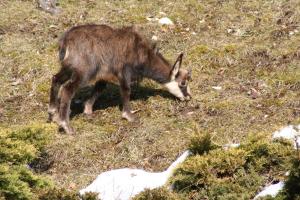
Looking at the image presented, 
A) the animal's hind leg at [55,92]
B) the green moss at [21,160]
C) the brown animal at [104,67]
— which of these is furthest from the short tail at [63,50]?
the green moss at [21,160]

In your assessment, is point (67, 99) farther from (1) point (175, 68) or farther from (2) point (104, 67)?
(1) point (175, 68)

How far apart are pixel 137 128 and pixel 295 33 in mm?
5162

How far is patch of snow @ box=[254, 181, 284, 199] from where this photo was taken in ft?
20.9

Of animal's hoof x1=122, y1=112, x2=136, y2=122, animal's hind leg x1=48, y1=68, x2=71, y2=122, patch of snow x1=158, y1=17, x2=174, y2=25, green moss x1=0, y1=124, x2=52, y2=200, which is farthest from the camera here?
patch of snow x1=158, y1=17, x2=174, y2=25

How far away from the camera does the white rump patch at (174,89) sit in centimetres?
1173

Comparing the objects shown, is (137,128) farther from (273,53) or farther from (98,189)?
(273,53)

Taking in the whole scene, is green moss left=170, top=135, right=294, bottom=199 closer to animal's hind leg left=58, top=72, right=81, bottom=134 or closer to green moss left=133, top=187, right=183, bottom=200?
green moss left=133, top=187, right=183, bottom=200

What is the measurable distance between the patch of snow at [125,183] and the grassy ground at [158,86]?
1.10 m

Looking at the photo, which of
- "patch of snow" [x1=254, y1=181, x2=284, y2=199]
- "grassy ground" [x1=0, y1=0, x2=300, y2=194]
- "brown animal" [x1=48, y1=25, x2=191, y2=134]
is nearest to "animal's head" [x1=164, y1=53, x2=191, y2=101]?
"brown animal" [x1=48, y1=25, x2=191, y2=134]

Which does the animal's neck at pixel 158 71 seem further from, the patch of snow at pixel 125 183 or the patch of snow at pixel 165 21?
the patch of snow at pixel 125 183

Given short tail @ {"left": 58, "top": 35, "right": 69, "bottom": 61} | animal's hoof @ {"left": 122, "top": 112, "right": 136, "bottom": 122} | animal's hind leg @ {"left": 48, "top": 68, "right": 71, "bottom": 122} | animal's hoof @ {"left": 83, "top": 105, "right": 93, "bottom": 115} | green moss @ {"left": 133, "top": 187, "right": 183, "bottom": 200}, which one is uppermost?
green moss @ {"left": 133, "top": 187, "right": 183, "bottom": 200}

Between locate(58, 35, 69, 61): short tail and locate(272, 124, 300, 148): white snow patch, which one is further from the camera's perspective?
locate(58, 35, 69, 61): short tail

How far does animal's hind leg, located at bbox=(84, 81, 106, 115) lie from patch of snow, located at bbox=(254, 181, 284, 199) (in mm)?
5309

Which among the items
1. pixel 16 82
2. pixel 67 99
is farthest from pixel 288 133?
pixel 16 82
